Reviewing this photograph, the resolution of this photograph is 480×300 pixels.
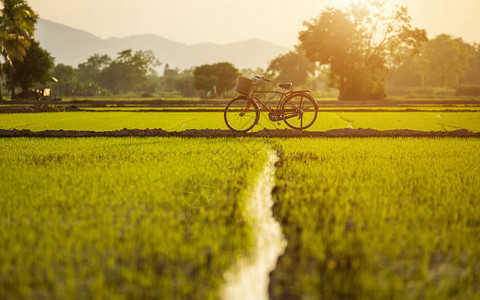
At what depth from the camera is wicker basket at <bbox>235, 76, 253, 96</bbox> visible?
24.7 ft

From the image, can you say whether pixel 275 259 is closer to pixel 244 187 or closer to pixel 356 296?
pixel 356 296

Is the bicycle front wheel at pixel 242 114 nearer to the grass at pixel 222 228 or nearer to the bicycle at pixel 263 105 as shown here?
the bicycle at pixel 263 105

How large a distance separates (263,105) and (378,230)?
5.82 meters

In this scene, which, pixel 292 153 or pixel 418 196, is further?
pixel 292 153

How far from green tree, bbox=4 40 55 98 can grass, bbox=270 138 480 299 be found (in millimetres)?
43997

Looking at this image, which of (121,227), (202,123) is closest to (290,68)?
(202,123)

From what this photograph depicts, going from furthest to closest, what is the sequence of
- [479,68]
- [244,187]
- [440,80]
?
[479,68], [440,80], [244,187]

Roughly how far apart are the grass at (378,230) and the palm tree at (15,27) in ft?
131

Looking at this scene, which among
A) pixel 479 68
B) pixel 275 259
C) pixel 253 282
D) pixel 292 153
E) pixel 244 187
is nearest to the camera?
pixel 253 282

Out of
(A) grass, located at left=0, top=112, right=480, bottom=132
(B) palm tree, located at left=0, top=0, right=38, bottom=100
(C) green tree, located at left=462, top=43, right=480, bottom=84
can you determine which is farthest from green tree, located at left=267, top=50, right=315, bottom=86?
(A) grass, located at left=0, top=112, right=480, bottom=132

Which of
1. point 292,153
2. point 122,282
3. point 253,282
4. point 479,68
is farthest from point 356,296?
point 479,68

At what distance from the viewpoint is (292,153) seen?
6.45 m

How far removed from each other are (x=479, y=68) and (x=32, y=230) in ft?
373

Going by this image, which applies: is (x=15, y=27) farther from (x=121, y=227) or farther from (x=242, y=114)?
(x=121, y=227)
